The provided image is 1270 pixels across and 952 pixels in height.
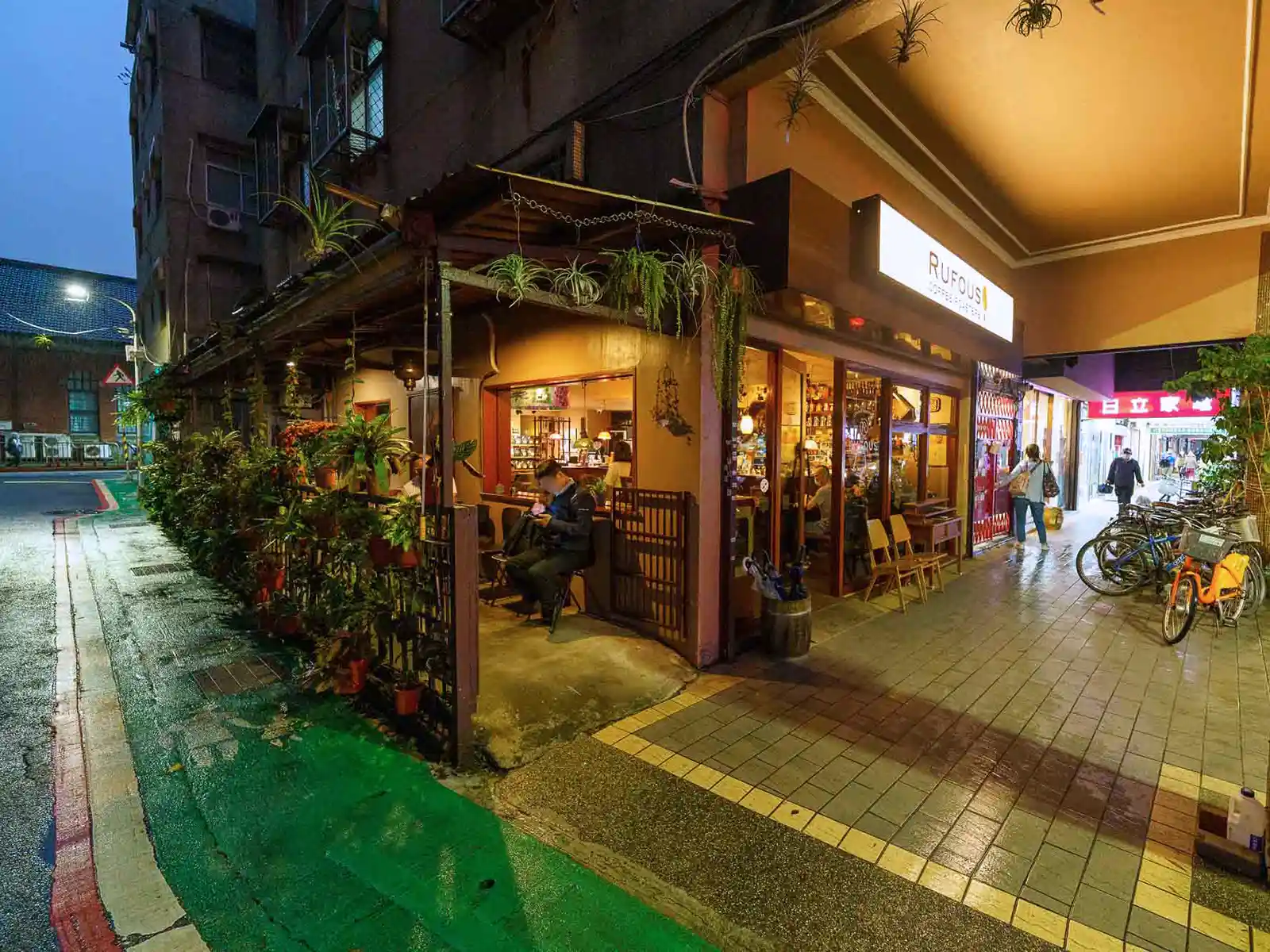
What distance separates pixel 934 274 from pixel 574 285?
4298 mm

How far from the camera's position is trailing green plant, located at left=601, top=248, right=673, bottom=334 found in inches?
183

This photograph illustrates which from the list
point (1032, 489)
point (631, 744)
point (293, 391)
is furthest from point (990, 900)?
point (1032, 489)

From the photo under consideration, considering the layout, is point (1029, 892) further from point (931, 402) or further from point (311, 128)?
point (311, 128)

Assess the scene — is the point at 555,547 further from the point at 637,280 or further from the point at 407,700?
the point at 637,280

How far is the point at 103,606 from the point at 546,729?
6.52 meters

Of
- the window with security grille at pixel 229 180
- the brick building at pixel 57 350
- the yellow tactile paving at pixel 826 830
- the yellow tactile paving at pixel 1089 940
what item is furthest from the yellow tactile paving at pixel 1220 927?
the brick building at pixel 57 350

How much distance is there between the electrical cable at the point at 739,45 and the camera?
14.6 ft

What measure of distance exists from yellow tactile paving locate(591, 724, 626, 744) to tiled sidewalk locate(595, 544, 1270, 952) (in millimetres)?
22

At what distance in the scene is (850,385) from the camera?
9.19m

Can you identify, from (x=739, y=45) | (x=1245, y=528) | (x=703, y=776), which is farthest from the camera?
(x=1245, y=528)

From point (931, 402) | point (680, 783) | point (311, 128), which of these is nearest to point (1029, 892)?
point (680, 783)

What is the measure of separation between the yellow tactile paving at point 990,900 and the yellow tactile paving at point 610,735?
219cm

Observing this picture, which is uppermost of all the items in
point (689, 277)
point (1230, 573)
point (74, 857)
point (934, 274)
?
point (934, 274)

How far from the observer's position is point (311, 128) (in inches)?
462
